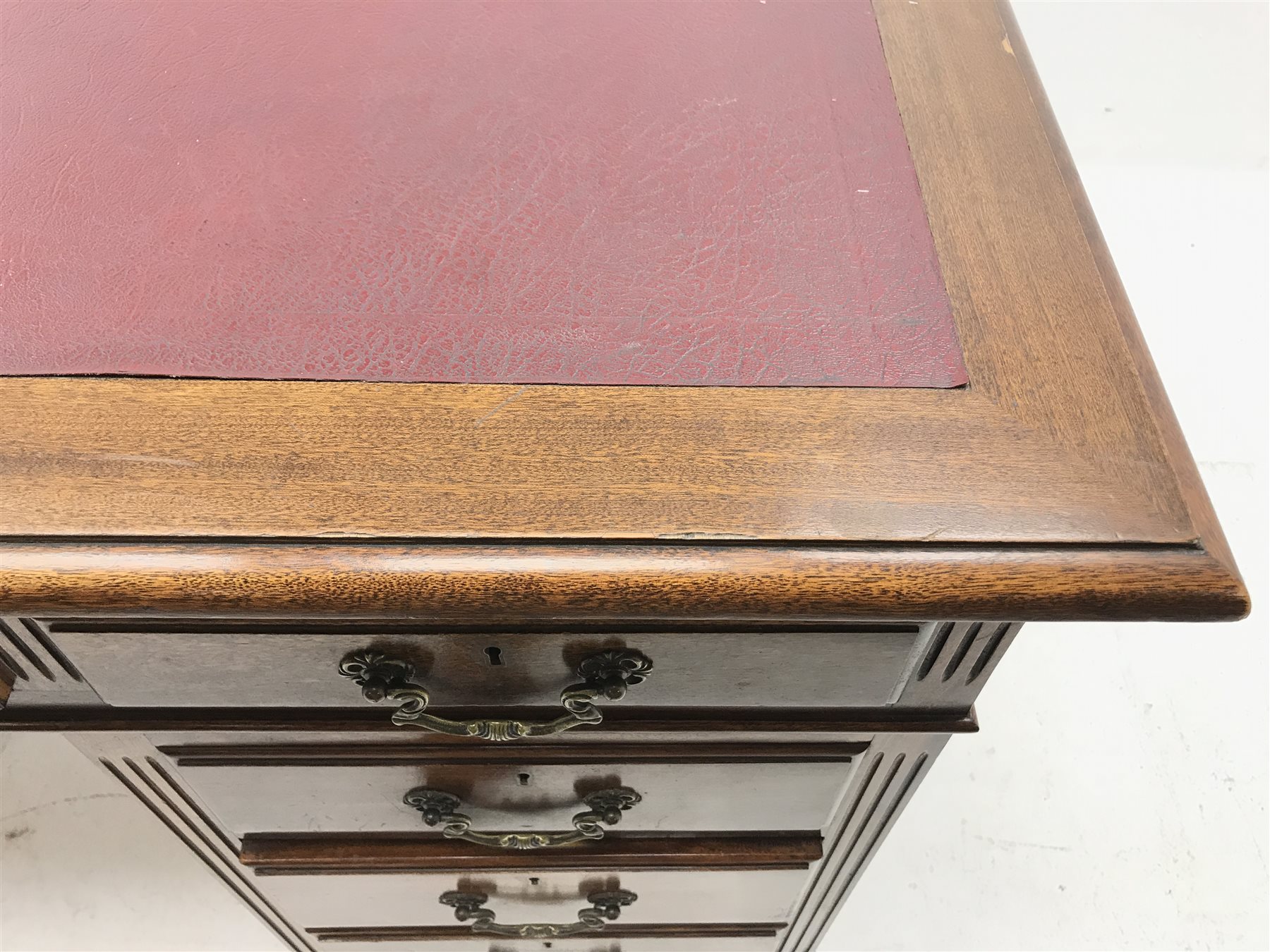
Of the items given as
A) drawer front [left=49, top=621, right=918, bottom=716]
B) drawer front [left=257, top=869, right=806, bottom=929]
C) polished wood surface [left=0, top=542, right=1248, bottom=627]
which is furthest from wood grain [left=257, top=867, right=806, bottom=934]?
polished wood surface [left=0, top=542, right=1248, bottom=627]

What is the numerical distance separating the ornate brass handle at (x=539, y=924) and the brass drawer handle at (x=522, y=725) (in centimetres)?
29

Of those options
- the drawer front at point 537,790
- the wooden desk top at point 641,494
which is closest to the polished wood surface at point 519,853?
the drawer front at point 537,790

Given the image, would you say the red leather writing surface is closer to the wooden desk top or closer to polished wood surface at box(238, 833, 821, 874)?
the wooden desk top

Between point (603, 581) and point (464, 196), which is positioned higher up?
point (464, 196)

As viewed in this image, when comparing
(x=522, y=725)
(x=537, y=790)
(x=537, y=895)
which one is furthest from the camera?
(x=537, y=895)

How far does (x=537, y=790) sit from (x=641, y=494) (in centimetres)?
28

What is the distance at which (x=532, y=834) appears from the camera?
2.11 ft

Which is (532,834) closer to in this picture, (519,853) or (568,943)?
(519,853)

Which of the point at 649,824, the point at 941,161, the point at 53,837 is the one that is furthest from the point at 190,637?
the point at 53,837

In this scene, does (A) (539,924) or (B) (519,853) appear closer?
(B) (519,853)

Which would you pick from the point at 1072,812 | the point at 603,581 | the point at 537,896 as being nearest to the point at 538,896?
the point at 537,896

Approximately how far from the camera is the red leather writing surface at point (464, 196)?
0.47m

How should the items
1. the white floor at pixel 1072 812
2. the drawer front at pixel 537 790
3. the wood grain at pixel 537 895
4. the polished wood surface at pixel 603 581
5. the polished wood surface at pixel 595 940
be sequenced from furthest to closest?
1. the white floor at pixel 1072 812
2. the polished wood surface at pixel 595 940
3. the wood grain at pixel 537 895
4. the drawer front at pixel 537 790
5. the polished wood surface at pixel 603 581

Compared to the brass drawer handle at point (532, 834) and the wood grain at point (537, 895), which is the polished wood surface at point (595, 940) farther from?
the brass drawer handle at point (532, 834)
